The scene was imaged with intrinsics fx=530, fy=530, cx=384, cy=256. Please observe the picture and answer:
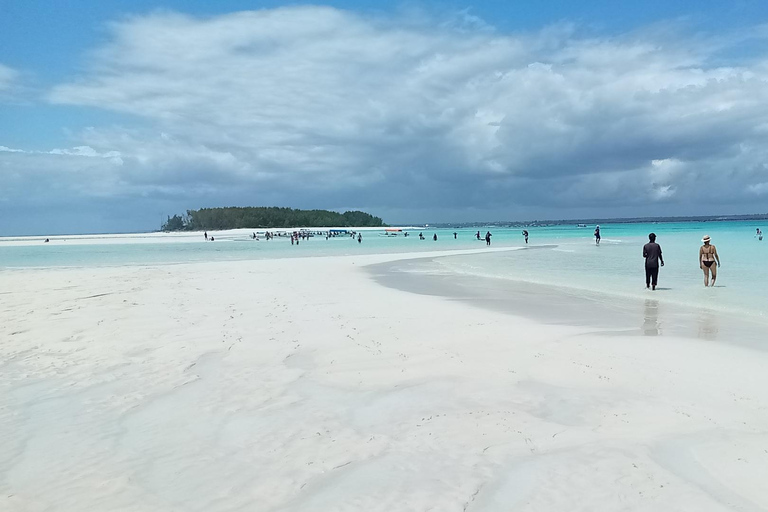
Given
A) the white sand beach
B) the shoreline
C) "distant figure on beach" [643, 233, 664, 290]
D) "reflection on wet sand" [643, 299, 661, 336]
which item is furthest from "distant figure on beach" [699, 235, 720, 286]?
the white sand beach

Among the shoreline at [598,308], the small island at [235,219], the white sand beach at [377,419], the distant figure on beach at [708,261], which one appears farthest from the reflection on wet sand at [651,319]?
the small island at [235,219]

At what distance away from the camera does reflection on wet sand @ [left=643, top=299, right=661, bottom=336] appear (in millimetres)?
10422

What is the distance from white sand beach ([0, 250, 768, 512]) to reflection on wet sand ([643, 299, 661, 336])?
0.69 metres

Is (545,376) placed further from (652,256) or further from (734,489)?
(652,256)

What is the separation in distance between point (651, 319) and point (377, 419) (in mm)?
8673

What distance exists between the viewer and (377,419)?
18.6ft

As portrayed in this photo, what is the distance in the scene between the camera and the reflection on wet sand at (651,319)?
1042 cm

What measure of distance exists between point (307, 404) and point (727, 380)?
542cm

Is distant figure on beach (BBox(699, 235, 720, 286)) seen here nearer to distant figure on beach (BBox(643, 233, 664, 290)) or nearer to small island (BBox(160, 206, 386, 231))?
distant figure on beach (BBox(643, 233, 664, 290))

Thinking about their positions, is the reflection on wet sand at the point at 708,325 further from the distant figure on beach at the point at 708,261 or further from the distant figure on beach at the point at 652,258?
the distant figure on beach at the point at 708,261

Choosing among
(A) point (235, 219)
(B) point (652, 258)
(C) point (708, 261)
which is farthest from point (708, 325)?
(A) point (235, 219)

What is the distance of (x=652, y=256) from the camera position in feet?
55.8

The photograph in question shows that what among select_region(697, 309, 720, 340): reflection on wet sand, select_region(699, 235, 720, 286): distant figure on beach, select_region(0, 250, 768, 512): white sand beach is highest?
select_region(699, 235, 720, 286): distant figure on beach

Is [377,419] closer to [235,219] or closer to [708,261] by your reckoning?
[708,261]
